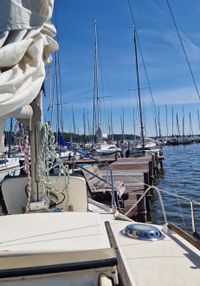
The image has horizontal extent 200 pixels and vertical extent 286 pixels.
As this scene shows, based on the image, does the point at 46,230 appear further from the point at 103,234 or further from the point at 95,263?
the point at 95,263

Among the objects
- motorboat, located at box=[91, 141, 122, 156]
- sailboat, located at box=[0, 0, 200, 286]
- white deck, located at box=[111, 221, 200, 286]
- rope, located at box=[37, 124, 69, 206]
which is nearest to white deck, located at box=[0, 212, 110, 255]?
sailboat, located at box=[0, 0, 200, 286]

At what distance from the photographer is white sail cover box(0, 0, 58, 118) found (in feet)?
8.51

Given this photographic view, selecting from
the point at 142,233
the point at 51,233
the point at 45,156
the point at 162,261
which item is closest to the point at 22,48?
the point at 45,156

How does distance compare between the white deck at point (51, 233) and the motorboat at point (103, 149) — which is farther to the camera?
the motorboat at point (103, 149)

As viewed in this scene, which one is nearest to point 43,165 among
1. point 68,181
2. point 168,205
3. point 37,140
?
point 37,140

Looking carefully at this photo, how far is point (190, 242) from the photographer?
117 inches

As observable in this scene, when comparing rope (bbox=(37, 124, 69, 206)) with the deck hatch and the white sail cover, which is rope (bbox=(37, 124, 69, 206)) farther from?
the deck hatch

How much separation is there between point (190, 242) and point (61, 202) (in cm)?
231

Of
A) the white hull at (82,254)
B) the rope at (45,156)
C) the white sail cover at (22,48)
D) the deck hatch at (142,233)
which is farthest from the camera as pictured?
the rope at (45,156)

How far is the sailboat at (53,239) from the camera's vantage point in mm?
2008

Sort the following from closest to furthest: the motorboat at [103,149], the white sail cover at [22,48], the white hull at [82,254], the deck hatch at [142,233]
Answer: the white hull at [82,254] → the white sail cover at [22,48] → the deck hatch at [142,233] → the motorboat at [103,149]

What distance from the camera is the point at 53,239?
248cm

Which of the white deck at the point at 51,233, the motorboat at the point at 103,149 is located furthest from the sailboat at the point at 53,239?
the motorboat at the point at 103,149

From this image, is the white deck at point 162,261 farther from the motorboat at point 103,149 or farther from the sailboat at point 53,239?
the motorboat at point 103,149
